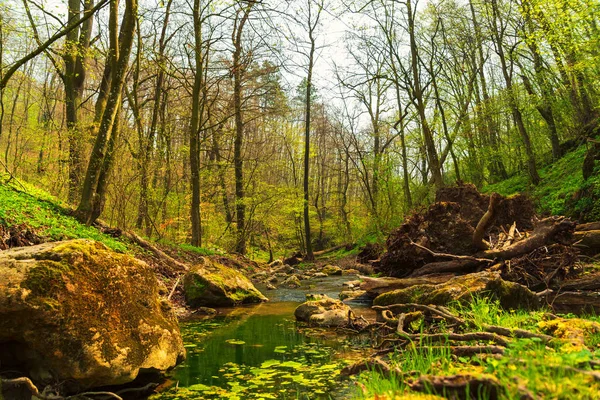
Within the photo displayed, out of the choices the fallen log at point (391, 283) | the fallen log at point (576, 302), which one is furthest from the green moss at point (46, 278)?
the fallen log at point (391, 283)

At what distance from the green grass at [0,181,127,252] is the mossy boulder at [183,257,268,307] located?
1.88 m

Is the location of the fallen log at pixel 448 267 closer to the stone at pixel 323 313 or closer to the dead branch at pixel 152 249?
the stone at pixel 323 313

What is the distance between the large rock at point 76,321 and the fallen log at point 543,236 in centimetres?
749

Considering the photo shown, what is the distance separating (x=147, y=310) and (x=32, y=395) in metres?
1.42

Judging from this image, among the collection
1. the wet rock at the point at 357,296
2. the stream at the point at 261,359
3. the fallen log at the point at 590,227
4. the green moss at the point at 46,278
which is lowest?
the stream at the point at 261,359

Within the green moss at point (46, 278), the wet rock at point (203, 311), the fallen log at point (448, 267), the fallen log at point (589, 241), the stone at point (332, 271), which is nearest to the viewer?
the green moss at point (46, 278)

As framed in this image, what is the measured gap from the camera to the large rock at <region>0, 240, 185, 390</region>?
340 cm

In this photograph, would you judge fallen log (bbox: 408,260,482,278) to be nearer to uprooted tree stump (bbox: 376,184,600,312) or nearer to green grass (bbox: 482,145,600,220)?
uprooted tree stump (bbox: 376,184,600,312)

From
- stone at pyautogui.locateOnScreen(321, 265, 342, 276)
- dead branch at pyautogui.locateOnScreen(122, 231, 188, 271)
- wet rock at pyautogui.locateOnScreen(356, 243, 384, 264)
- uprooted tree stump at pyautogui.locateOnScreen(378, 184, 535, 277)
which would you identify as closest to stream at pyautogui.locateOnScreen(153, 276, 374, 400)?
uprooted tree stump at pyautogui.locateOnScreen(378, 184, 535, 277)

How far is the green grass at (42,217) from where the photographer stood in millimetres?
6914

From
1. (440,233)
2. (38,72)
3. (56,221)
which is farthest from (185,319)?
(38,72)

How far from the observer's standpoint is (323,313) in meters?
6.94

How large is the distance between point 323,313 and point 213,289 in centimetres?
307

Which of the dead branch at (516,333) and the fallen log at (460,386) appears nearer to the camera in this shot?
the fallen log at (460,386)
